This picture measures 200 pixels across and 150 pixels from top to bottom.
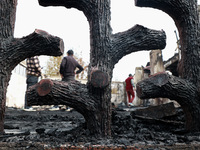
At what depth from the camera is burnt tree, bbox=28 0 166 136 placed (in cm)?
264

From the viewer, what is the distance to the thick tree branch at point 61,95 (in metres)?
2.58

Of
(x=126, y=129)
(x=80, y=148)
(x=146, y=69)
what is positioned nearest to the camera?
(x=80, y=148)

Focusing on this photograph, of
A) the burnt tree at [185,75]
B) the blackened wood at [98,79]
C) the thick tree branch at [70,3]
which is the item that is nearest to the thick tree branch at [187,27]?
the burnt tree at [185,75]

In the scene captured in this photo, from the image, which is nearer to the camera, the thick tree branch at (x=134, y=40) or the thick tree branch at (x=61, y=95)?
the thick tree branch at (x=61, y=95)

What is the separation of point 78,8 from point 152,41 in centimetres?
121

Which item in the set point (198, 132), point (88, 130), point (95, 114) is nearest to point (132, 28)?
point (95, 114)

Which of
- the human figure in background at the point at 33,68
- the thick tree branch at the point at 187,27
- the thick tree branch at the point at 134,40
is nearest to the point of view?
the thick tree branch at the point at 134,40

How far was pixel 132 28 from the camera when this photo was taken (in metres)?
3.04

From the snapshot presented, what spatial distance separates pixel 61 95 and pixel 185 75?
1921 millimetres

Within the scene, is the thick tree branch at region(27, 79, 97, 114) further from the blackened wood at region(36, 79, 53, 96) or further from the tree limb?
the tree limb

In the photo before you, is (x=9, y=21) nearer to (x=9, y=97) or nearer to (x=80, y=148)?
(x=80, y=148)

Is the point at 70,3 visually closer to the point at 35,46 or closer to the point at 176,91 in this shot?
the point at 35,46

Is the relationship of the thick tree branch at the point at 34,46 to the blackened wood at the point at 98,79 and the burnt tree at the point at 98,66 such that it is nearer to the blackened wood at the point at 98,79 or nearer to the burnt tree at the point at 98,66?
the burnt tree at the point at 98,66

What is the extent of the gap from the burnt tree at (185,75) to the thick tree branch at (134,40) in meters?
0.48
